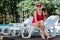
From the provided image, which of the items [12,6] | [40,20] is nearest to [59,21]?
[40,20]

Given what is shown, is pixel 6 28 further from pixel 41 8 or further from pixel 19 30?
pixel 41 8

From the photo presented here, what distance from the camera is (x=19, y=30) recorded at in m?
1.84

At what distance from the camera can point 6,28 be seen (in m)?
1.86

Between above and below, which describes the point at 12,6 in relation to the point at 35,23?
above

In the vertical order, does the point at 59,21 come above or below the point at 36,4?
below

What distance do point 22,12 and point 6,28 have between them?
225mm

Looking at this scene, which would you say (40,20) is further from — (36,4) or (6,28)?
(6,28)

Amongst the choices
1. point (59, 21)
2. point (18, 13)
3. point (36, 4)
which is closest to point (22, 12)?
point (18, 13)


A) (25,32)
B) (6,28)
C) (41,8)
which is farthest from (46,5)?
(6,28)

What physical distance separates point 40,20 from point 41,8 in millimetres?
117

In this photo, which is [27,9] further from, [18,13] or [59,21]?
[59,21]

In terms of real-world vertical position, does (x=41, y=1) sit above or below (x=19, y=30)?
above

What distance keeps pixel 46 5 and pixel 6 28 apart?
1.50ft

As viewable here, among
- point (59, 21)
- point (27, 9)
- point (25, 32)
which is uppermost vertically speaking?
point (27, 9)
